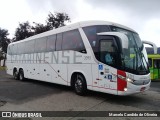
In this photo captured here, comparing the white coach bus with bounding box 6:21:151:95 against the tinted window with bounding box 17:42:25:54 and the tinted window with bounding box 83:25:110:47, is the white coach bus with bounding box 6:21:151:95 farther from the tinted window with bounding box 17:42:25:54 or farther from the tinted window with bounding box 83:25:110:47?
the tinted window with bounding box 17:42:25:54

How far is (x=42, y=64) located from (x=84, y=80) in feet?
14.2

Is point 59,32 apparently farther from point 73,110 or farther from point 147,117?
point 147,117

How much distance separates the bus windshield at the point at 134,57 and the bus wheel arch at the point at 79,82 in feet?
7.63

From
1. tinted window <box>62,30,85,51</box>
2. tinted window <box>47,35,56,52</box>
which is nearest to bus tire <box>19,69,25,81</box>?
tinted window <box>47,35,56,52</box>

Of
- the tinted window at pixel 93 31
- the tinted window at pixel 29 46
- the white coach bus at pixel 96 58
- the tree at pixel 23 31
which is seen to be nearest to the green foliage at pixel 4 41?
the tree at pixel 23 31

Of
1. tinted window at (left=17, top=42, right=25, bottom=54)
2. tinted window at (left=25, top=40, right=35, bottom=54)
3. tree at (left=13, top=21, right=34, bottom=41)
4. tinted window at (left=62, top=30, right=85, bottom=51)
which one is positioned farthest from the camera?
tree at (left=13, top=21, right=34, bottom=41)

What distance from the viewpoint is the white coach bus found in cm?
737

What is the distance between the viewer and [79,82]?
29.8 ft

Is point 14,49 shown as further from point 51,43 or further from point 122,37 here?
point 122,37

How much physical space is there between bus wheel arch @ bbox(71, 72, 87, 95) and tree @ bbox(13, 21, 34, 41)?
33752mm

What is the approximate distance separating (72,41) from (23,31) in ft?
114

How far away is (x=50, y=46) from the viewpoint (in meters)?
11.5

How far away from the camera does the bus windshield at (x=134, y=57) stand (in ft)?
24.2

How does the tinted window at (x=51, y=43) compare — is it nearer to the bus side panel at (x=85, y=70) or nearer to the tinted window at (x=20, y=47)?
the bus side panel at (x=85, y=70)
